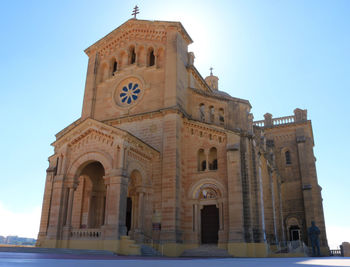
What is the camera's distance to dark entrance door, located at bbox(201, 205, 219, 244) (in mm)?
24328

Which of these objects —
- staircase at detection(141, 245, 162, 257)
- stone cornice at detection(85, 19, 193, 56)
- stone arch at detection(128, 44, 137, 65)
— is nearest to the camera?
staircase at detection(141, 245, 162, 257)

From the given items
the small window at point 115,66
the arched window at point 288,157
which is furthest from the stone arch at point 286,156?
the small window at point 115,66

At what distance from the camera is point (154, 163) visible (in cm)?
2519

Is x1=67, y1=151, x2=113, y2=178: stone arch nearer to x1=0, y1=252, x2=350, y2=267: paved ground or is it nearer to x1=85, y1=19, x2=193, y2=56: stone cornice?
x1=0, y1=252, x2=350, y2=267: paved ground

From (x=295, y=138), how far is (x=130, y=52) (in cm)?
2335

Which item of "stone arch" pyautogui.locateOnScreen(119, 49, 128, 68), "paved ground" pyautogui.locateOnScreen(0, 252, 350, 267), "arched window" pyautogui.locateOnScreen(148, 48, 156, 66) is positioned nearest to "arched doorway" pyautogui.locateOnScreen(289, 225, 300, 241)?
"arched window" pyautogui.locateOnScreen(148, 48, 156, 66)

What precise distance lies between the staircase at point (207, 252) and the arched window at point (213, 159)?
20.3 ft

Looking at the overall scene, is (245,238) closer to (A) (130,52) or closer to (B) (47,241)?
(B) (47,241)

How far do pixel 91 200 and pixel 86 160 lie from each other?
4.88 meters

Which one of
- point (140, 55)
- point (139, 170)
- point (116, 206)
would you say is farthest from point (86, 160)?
point (140, 55)

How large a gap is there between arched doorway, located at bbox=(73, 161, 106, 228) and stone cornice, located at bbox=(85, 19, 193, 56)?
13042mm

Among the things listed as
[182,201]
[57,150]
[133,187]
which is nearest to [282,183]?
[182,201]

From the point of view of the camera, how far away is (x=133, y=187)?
80.6ft

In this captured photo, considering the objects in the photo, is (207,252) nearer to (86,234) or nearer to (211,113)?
(86,234)
